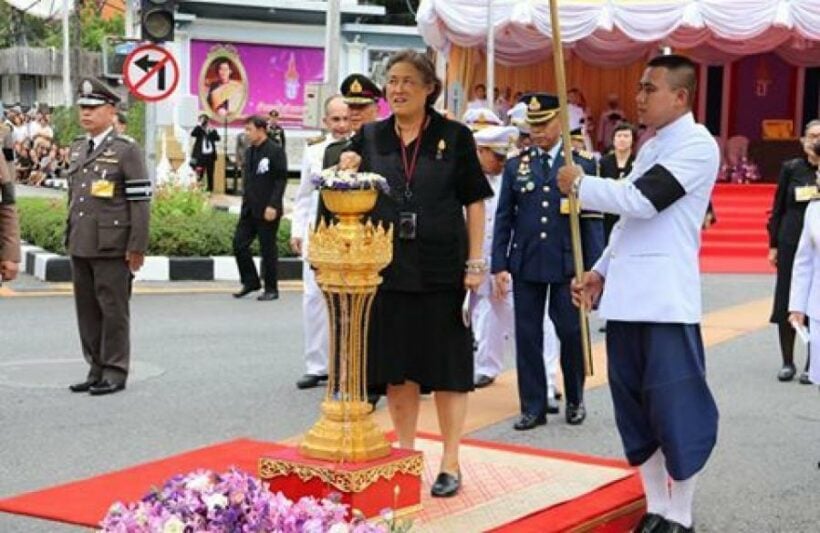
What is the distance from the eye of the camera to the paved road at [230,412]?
693 cm

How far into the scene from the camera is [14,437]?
25.6 feet

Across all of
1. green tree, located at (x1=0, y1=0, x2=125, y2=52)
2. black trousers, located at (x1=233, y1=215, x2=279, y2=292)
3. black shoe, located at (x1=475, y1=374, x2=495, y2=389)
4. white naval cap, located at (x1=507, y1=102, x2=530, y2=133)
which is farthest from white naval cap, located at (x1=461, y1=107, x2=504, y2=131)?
green tree, located at (x1=0, y1=0, x2=125, y2=52)

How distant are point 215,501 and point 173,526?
A: 19 cm

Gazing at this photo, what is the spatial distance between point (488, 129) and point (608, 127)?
16756 mm

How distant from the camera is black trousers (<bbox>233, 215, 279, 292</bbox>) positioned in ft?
44.3

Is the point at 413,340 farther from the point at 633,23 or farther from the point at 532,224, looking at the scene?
the point at 633,23

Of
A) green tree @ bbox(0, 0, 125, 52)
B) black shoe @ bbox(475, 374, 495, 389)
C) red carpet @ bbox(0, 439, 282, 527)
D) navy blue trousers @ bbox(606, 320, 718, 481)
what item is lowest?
black shoe @ bbox(475, 374, 495, 389)

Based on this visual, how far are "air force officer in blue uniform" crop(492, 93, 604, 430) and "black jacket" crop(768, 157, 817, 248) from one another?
8.09ft

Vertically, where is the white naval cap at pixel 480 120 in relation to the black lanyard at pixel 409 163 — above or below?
above

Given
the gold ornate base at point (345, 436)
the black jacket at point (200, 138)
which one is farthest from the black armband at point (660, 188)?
the black jacket at point (200, 138)

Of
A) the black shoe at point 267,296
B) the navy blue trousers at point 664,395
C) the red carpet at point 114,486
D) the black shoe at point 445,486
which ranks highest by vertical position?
the navy blue trousers at point 664,395

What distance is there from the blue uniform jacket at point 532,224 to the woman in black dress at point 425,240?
1837 millimetres

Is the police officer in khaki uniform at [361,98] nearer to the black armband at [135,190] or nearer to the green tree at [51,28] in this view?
the black armband at [135,190]

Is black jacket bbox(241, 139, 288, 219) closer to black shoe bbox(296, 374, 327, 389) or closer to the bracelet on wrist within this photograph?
black shoe bbox(296, 374, 327, 389)
